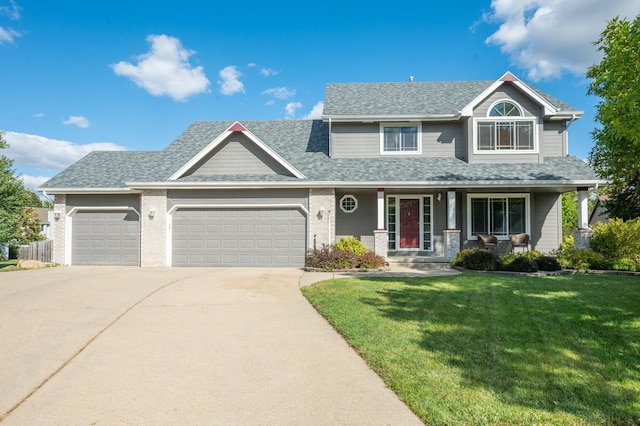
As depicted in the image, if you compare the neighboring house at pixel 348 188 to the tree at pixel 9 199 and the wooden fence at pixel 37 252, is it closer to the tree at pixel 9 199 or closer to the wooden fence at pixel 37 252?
the wooden fence at pixel 37 252

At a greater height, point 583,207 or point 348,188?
point 348,188

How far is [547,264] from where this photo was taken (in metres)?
12.0

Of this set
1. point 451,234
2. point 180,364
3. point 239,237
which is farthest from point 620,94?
point 239,237

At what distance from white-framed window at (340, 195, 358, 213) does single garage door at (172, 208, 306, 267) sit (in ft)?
7.25

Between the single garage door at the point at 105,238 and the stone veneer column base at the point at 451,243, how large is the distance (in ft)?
38.7

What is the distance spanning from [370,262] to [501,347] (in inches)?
307

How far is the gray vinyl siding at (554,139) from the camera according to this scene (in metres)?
16.3

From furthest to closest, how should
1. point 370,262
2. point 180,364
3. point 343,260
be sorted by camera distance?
point 343,260
point 370,262
point 180,364

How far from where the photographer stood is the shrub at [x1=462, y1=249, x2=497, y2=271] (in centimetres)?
1233

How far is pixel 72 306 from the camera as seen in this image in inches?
310

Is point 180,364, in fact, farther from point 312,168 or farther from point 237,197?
point 312,168

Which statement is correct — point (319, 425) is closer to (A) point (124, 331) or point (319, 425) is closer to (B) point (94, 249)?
(A) point (124, 331)

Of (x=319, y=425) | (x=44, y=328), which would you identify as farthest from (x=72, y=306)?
(x=319, y=425)

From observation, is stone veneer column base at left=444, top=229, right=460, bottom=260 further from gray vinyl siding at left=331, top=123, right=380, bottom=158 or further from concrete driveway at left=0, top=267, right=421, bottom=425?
concrete driveway at left=0, top=267, right=421, bottom=425
